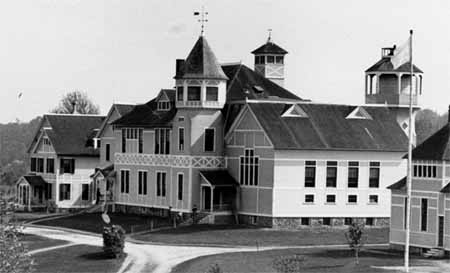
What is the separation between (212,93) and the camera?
71.6 meters

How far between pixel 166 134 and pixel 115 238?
61.4ft

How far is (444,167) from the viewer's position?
184 feet

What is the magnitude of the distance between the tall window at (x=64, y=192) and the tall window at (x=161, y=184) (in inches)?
703

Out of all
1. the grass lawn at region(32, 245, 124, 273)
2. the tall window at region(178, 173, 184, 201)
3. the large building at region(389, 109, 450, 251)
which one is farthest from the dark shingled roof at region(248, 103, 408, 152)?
the grass lawn at region(32, 245, 124, 273)

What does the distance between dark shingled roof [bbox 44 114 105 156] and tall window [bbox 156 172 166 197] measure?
57.5 feet

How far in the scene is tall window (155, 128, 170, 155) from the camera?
74938 millimetres

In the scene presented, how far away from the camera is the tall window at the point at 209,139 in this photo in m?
72.1

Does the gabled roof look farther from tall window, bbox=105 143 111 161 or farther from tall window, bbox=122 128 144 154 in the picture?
tall window, bbox=122 128 144 154

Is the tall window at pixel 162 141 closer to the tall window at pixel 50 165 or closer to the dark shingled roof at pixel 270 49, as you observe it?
the dark shingled roof at pixel 270 49

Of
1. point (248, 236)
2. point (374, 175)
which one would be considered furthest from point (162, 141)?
point (374, 175)

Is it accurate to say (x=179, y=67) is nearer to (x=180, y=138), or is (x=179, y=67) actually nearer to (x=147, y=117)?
(x=147, y=117)

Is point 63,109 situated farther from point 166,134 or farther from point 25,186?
point 166,134

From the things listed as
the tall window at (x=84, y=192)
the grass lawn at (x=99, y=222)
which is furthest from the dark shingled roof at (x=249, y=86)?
the tall window at (x=84, y=192)

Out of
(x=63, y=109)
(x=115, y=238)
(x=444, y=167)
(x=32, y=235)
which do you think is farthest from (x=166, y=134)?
(x=63, y=109)
